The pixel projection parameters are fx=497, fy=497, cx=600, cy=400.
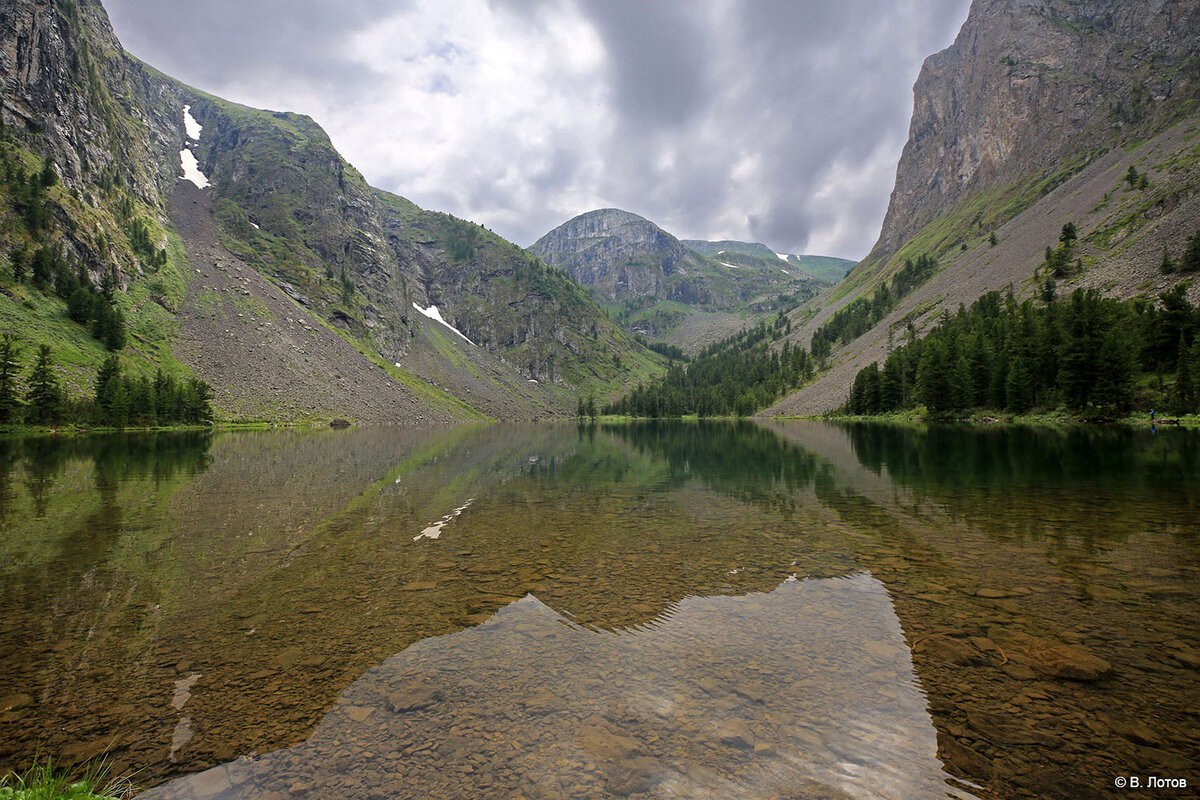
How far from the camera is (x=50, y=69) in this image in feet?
377

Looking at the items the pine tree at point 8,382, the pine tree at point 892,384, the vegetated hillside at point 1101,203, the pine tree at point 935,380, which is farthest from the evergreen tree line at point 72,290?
the vegetated hillside at point 1101,203

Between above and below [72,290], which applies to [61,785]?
below

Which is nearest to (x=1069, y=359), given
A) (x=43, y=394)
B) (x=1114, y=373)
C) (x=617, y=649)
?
(x=1114, y=373)

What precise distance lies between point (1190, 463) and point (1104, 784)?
35.2 m

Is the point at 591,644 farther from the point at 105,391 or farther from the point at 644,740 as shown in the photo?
the point at 105,391

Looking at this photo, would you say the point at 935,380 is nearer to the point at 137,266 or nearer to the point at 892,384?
the point at 892,384

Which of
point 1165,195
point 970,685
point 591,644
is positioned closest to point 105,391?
point 591,644

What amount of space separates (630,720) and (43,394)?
97.9 metres

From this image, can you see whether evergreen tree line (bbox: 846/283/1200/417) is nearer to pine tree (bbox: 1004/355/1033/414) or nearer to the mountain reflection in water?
pine tree (bbox: 1004/355/1033/414)

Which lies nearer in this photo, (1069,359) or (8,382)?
(1069,359)

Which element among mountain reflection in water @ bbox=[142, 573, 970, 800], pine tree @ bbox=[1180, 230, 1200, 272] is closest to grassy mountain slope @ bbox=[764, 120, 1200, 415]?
pine tree @ bbox=[1180, 230, 1200, 272]

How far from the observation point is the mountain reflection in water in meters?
5.68

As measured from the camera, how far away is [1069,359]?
60375 millimetres

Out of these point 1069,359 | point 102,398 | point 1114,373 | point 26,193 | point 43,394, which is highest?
point 26,193
